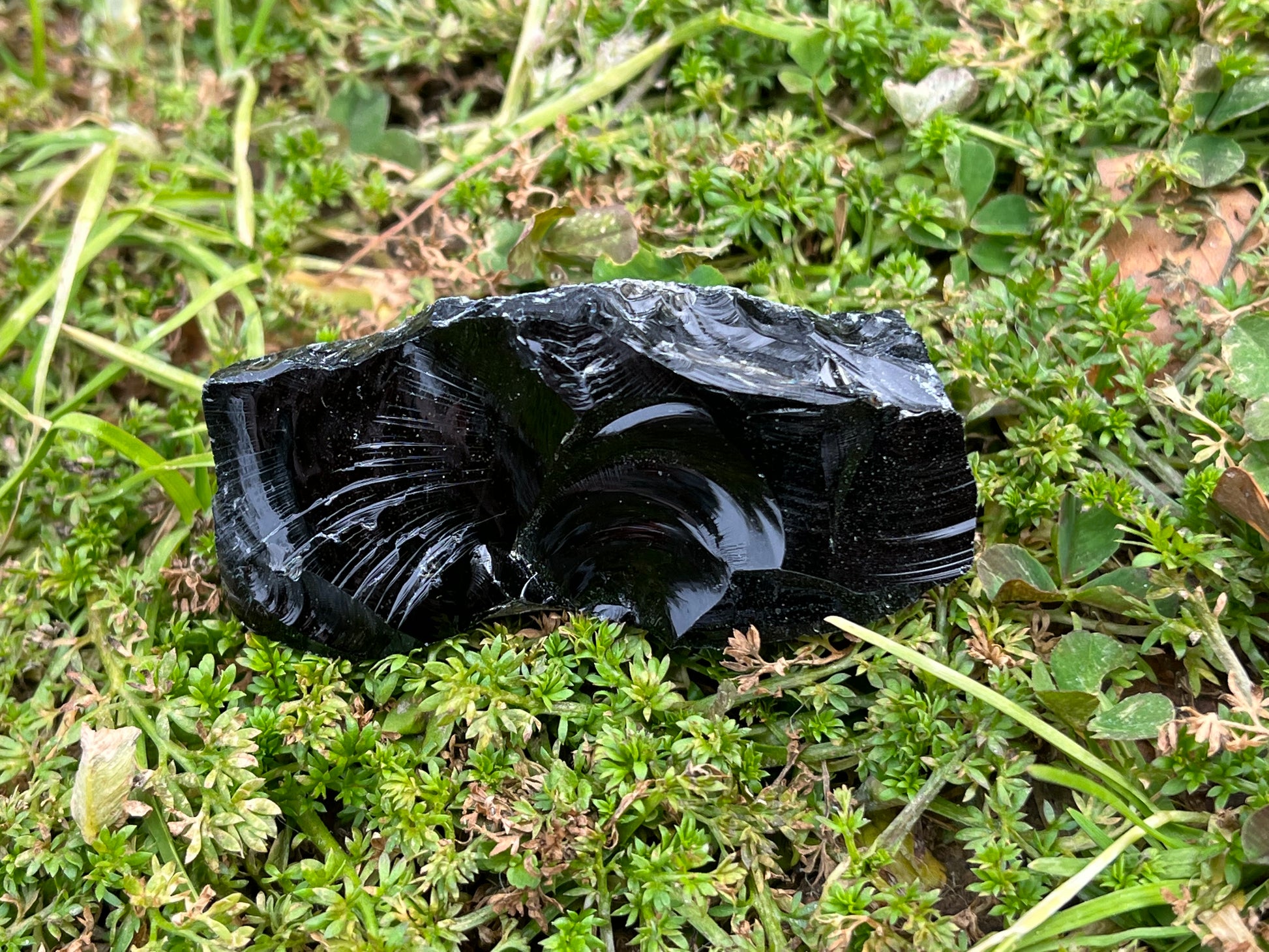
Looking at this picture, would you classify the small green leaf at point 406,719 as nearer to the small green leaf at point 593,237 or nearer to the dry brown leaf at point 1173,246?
the small green leaf at point 593,237

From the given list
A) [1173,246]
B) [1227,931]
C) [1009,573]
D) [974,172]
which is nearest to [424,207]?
[974,172]

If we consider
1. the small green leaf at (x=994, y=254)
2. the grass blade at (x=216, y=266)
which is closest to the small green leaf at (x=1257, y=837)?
the small green leaf at (x=994, y=254)

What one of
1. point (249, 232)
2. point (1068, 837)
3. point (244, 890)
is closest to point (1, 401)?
point (249, 232)

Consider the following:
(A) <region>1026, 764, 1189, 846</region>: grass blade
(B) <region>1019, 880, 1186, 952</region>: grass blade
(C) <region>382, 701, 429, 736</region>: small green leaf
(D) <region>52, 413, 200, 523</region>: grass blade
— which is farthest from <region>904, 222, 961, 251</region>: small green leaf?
(D) <region>52, 413, 200, 523</region>: grass blade

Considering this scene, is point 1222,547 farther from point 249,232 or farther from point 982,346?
point 249,232

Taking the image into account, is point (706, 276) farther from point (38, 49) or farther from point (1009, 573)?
point (38, 49)

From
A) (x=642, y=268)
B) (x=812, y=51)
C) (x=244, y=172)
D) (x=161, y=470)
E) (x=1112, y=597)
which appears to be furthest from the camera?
(x=244, y=172)

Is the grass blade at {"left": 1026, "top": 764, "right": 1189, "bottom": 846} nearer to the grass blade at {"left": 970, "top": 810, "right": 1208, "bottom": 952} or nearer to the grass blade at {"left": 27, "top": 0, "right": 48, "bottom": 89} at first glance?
the grass blade at {"left": 970, "top": 810, "right": 1208, "bottom": 952}
